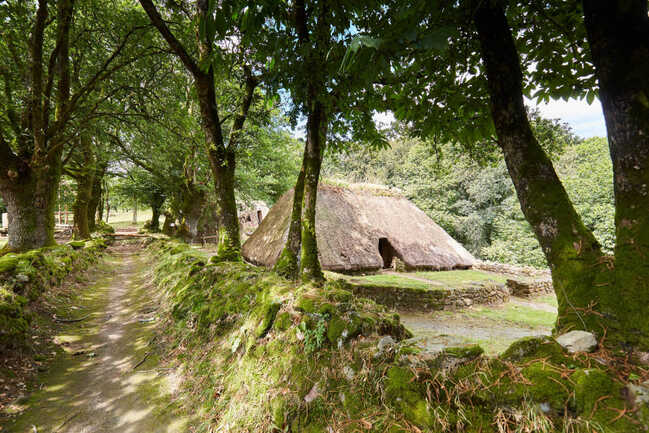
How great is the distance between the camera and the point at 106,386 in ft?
10.2

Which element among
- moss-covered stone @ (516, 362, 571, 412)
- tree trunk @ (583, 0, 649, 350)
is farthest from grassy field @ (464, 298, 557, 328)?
moss-covered stone @ (516, 362, 571, 412)

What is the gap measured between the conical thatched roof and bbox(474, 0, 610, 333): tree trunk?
317 inches

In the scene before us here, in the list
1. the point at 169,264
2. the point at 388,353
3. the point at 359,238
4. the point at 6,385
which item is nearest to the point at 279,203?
the point at 359,238

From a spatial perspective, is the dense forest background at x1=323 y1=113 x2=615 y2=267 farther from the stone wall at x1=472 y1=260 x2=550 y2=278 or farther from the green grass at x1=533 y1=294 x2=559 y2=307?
the green grass at x1=533 y1=294 x2=559 y2=307

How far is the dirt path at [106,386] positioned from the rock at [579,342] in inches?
129

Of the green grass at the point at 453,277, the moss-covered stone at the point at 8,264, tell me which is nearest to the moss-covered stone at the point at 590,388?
the moss-covered stone at the point at 8,264

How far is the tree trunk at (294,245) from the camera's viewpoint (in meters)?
4.68

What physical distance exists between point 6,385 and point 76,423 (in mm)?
1105

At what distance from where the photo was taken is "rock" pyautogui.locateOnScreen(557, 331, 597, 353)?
1.56m

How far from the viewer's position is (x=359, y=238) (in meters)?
11.6

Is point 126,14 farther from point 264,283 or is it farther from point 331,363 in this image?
point 331,363

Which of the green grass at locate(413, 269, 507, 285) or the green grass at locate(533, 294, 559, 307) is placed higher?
the green grass at locate(413, 269, 507, 285)

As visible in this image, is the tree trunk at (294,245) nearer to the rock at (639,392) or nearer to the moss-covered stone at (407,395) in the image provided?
the moss-covered stone at (407,395)

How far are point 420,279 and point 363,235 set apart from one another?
9.81 ft
